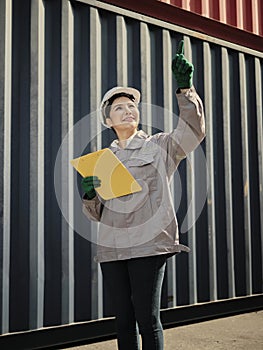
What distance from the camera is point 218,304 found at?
474 cm

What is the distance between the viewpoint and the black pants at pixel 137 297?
225 centimetres

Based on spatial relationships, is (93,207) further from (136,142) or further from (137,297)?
(137,297)

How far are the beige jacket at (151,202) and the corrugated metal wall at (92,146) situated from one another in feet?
4.34

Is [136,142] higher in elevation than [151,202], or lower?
higher

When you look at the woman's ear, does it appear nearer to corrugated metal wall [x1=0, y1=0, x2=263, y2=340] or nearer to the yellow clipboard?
the yellow clipboard

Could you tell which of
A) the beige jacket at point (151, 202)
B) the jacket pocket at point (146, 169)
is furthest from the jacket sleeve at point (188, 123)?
the jacket pocket at point (146, 169)

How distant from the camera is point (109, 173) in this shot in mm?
2342

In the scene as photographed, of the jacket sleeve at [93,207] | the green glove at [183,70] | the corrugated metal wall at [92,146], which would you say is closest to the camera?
the green glove at [183,70]

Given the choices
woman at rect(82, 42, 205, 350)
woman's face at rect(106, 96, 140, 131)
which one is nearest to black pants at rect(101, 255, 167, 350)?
woman at rect(82, 42, 205, 350)

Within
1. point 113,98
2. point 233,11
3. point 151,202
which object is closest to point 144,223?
point 151,202

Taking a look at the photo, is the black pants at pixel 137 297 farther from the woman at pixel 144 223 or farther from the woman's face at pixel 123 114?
the woman's face at pixel 123 114

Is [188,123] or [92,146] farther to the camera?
[92,146]

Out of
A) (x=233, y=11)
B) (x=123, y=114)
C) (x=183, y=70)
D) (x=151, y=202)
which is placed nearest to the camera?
(x=183, y=70)

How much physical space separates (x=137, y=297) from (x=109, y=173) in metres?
0.56
